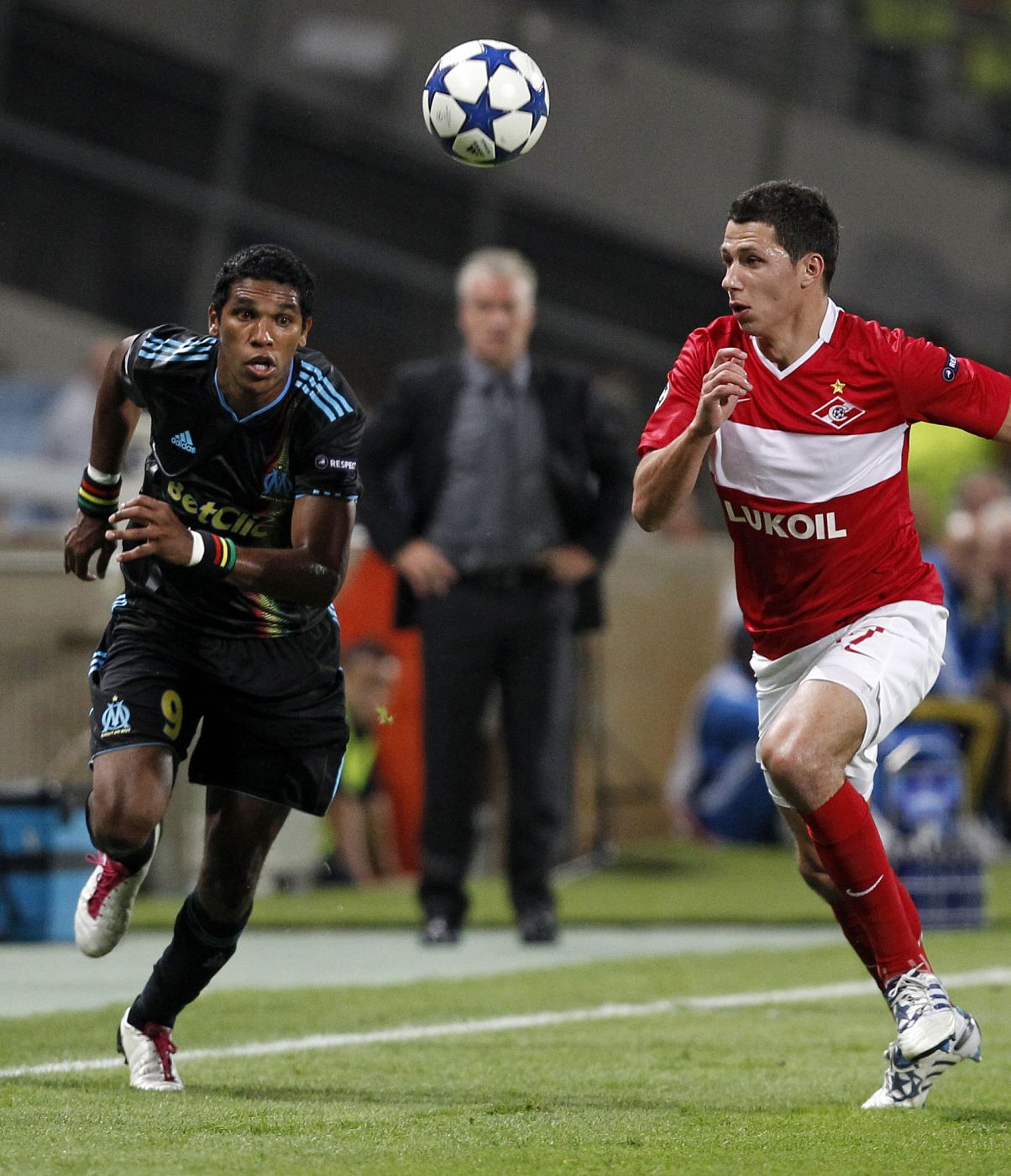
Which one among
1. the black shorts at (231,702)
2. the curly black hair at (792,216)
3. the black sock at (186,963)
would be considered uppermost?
the curly black hair at (792,216)

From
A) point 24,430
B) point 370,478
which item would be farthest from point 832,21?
point 370,478

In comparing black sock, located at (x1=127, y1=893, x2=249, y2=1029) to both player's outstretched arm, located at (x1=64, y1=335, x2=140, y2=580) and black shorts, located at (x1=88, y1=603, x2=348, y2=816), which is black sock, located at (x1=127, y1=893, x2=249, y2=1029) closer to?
black shorts, located at (x1=88, y1=603, x2=348, y2=816)

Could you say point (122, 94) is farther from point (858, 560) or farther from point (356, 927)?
point (858, 560)

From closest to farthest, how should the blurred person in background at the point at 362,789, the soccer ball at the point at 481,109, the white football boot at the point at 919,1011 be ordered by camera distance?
the white football boot at the point at 919,1011
the soccer ball at the point at 481,109
the blurred person in background at the point at 362,789

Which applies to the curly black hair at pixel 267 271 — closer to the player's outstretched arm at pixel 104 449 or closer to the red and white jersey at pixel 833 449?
the player's outstretched arm at pixel 104 449

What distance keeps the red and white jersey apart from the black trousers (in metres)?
3.82

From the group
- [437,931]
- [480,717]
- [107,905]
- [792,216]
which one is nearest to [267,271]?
A: [792,216]

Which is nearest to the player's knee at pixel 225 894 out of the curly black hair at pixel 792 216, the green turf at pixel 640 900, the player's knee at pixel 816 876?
the player's knee at pixel 816 876

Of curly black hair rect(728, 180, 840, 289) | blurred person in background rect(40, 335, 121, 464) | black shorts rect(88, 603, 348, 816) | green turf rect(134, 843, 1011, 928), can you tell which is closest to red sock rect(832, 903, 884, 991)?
black shorts rect(88, 603, 348, 816)

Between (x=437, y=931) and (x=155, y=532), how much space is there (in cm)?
453

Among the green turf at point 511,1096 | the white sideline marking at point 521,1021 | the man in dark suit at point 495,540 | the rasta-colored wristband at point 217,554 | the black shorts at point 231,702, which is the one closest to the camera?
the green turf at point 511,1096

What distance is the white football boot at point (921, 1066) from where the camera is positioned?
5203mm

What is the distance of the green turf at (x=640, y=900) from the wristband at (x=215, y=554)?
499cm

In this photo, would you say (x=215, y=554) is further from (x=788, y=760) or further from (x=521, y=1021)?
(x=521, y=1021)
